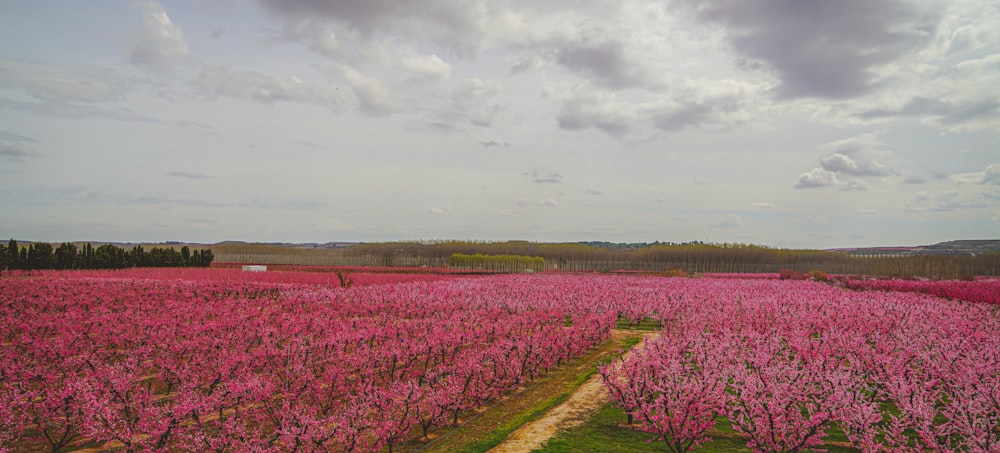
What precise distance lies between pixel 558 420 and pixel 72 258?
46310 millimetres

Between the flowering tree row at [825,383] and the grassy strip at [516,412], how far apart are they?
1138mm

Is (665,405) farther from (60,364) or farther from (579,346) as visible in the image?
(60,364)

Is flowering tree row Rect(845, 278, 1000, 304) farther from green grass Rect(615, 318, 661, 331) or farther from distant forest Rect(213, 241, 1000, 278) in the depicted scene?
distant forest Rect(213, 241, 1000, 278)

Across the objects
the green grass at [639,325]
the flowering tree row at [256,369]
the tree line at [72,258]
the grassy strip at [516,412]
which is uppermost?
the tree line at [72,258]

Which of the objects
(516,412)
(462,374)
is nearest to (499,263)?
(462,374)

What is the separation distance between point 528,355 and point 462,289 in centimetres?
1181

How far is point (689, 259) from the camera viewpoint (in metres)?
57.0

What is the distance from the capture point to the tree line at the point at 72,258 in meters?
36.4

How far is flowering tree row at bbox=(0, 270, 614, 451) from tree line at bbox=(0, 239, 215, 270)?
24253mm

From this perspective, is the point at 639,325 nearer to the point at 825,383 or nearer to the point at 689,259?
the point at 825,383

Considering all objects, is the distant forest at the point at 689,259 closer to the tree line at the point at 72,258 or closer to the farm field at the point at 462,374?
the tree line at the point at 72,258

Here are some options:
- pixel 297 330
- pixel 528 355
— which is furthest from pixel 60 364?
pixel 528 355

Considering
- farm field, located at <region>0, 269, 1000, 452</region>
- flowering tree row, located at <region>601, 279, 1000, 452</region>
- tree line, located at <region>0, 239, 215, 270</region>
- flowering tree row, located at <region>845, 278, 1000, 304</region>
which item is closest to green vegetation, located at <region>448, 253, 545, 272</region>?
tree line, located at <region>0, 239, 215, 270</region>

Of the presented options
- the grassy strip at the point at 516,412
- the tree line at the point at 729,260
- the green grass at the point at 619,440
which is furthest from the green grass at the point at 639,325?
the tree line at the point at 729,260
